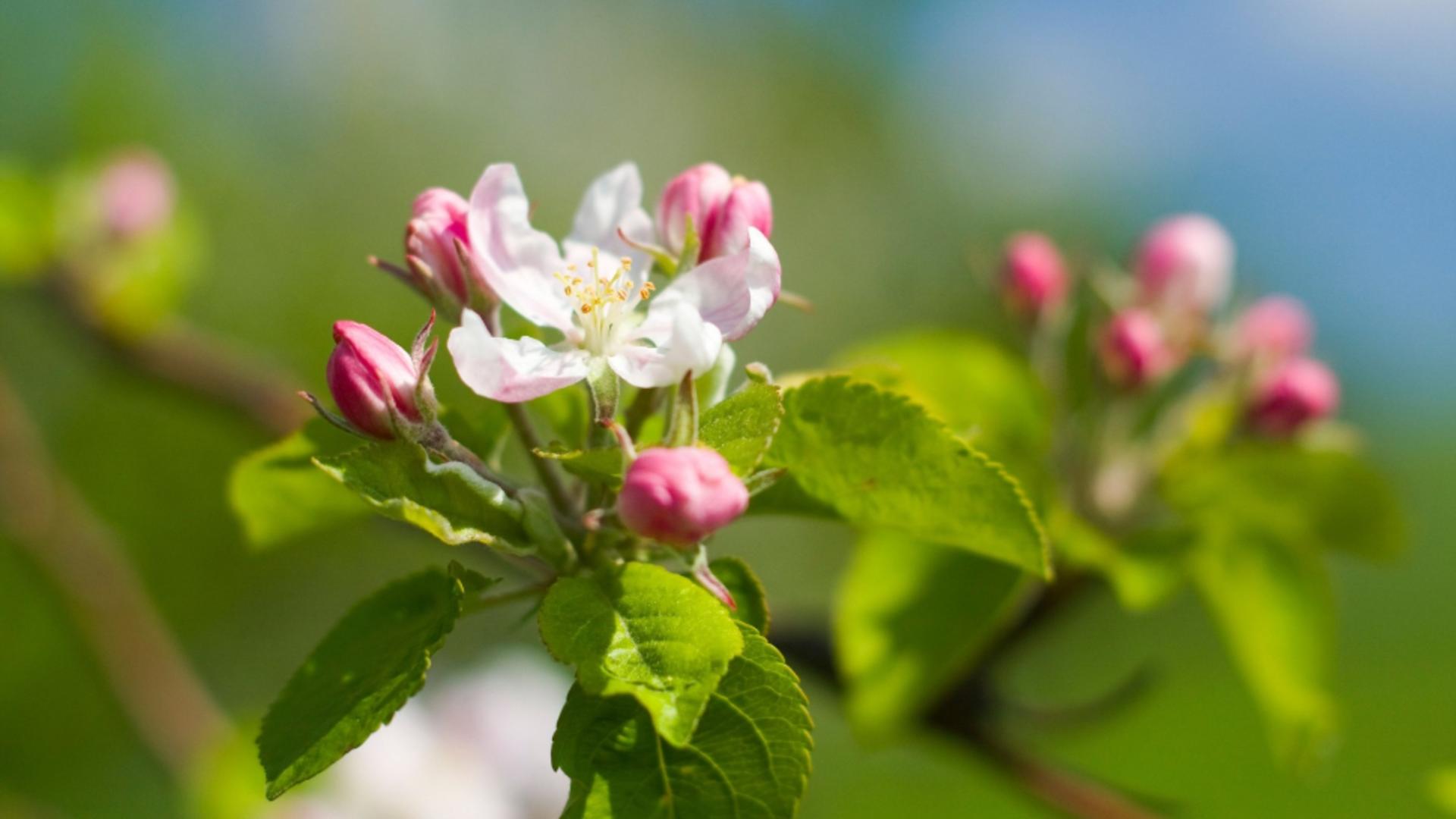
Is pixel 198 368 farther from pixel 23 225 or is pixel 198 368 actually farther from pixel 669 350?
pixel 669 350

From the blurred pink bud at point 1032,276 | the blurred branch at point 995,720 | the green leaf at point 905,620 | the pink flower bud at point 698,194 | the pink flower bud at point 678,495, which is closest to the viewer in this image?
the pink flower bud at point 678,495

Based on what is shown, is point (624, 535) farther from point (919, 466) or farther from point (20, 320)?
point (20, 320)

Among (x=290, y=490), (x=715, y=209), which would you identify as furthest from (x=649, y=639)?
(x=290, y=490)

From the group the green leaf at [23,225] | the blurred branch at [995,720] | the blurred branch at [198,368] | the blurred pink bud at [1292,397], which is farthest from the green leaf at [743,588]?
the green leaf at [23,225]

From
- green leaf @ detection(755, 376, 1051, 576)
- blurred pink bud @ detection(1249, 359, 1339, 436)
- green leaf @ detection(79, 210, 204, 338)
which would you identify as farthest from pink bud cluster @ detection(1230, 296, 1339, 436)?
green leaf @ detection(79, 210, 204, 338)

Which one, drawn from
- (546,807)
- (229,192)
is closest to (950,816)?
(546,807)

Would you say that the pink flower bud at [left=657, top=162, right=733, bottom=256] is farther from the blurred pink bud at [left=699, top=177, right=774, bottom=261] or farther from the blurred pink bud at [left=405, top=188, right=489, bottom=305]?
the blurred pink bud at [left=405, top=188, right=489, bottom=305]

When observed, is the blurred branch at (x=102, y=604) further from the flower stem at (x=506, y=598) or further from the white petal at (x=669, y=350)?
the white petal at (x=669, y=350)
